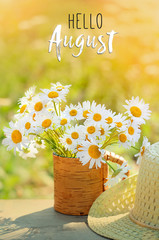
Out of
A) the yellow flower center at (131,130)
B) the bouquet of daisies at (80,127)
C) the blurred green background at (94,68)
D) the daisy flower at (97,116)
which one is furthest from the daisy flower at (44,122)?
the blurred green background at (94,68)

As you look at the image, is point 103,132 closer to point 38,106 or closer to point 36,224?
point 38,106

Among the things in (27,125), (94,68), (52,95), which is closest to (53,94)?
(52,95)

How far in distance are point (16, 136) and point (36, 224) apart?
9.6 inches

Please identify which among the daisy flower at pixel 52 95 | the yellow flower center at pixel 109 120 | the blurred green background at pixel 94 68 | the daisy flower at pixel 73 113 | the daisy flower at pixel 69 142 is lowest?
the daisy flower at pixel 69 142

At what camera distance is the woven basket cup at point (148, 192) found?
3.03ft

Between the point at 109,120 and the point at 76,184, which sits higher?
the point at 109,120

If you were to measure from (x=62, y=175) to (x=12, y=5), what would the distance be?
5.49 feet

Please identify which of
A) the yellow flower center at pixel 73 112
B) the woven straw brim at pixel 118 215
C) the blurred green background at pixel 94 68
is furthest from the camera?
the blurred green background at pixel 94 68

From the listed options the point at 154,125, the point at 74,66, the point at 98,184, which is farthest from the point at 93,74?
the point at 98,184

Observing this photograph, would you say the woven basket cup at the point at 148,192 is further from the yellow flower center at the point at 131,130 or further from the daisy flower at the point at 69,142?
the daisy flower at the point at 69,142

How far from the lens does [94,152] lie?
949 millimetres

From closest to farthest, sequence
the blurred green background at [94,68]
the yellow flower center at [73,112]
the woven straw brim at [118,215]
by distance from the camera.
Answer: the woven straw brim at [118,215], the yellow flower center at [73,112], the blurred green background at [94,68]

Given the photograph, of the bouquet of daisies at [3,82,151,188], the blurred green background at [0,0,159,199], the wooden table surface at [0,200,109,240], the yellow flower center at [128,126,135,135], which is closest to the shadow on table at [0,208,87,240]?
the wooden table surface at [0,200,109,240]

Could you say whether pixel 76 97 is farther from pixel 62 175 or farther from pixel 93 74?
pixel 62 175
